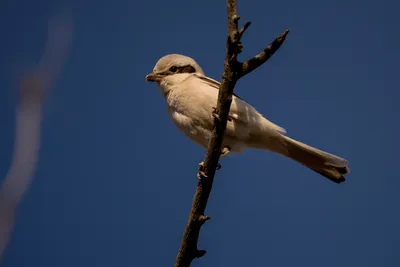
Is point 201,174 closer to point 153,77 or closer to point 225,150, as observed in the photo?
point 225,150

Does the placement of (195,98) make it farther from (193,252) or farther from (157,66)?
(193,252)

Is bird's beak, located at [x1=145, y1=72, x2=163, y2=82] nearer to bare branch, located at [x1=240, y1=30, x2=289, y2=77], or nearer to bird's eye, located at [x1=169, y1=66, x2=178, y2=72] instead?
bird's eye, located at [x1=169, y1=66, x2=178, y2=72]

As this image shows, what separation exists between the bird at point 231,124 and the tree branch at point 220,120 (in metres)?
1.23

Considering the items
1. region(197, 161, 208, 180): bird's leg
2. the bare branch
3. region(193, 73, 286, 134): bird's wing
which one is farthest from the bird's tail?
the bare branch

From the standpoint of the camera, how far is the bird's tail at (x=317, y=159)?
21.2ft

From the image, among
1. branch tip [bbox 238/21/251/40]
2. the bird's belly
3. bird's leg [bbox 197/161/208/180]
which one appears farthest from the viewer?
the bird's belly

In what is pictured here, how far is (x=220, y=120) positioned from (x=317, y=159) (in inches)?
92.9

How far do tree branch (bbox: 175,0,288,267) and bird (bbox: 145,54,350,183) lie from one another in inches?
48.5

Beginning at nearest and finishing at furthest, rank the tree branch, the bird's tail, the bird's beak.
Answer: the tree branch < the bird's tail < the bird's beak

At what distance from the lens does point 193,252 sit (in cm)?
456

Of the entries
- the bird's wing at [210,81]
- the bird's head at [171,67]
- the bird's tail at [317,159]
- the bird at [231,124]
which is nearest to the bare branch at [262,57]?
the bird at [231,124]

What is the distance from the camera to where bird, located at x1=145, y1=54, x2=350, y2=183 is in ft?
20.0

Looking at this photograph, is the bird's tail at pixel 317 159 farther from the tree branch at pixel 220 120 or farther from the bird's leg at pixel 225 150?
the tree branch at pixel 220 120

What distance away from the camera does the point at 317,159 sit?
21.4 feet
